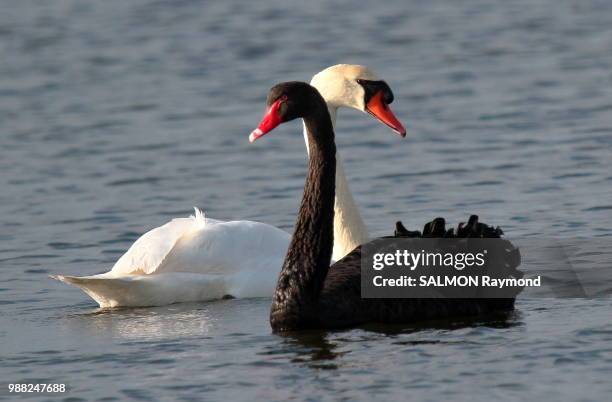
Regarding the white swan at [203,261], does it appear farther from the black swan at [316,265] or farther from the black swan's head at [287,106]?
the black swan's head at [287,106]

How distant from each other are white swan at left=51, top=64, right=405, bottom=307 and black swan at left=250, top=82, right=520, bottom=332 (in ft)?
3.88

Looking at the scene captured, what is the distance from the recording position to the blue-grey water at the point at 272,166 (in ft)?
25.4

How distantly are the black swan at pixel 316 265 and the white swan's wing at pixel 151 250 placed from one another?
1.31m

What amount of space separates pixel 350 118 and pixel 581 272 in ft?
22.5

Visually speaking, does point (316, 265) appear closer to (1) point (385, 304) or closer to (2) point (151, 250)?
(1) point (385, 304)

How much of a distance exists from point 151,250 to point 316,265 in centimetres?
155

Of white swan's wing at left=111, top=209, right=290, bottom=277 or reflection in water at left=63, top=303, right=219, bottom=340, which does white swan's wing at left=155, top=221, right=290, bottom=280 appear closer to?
white swan's wing at left=111, top=209, right=290, bottom=277

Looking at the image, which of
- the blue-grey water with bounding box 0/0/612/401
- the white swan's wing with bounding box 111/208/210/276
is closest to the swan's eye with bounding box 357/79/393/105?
the white swan's wing with bounding box 111/208/210/276

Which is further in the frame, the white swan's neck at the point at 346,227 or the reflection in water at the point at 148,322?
the white swan's neck at the point at 346,227

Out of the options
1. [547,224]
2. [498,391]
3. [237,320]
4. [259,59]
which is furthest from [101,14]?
[498,391]

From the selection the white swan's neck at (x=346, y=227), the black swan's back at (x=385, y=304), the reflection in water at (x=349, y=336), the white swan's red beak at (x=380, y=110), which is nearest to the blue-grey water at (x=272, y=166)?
the reflection in water at (x=349, y=336)

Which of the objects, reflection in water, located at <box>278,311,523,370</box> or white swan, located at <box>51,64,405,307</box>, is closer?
reflection in water, located at <box>278,311,523,370</box>

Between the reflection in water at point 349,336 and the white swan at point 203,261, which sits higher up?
the white swan at point 203,261

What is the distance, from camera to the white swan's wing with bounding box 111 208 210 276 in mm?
9648
